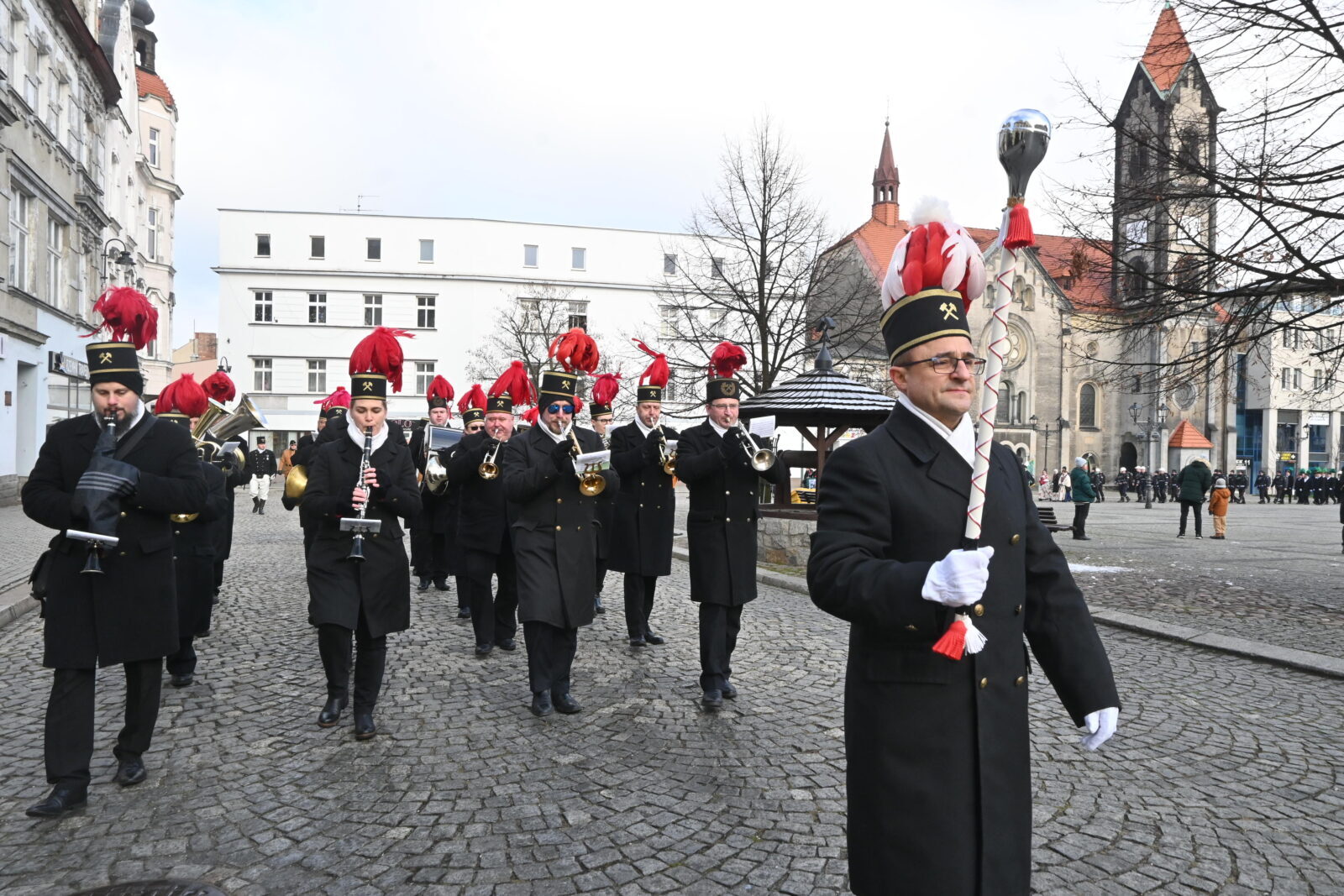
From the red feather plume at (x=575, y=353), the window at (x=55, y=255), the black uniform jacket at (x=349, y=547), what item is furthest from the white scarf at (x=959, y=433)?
Result: the window at (x=55, y=255)

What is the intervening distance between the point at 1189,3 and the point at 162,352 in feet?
141

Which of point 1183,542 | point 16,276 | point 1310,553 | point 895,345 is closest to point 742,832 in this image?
point 895,345

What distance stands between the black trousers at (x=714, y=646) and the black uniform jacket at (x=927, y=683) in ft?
11.2

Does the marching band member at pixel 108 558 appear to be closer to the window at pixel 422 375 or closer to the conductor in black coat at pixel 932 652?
the conductor in black coat at pixel 932 652

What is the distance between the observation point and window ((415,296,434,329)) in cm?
5538

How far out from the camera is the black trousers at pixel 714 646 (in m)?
5.93

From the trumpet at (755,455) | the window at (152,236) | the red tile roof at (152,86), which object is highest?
the red tile roof at (152,86)

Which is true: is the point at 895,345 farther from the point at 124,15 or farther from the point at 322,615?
the point at 124,15

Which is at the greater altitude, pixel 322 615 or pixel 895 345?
pixel 895 345

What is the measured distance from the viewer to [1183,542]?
62.8ft

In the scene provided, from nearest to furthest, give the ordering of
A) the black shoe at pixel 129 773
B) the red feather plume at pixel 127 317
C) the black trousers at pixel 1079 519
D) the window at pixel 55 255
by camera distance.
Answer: the black shoe at pixel 129 773 → the red feather plume at pixel 127 317 → the black trousers at pixel 1079 519 → the window at pixel 55 255

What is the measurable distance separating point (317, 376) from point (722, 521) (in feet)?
172

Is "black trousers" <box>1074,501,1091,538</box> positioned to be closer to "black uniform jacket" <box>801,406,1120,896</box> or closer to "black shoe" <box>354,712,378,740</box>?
"black shoe" <box>354,712,378,740</box>

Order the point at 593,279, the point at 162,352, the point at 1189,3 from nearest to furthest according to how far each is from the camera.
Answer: the point at 1189,3
the point at 162,352
the point at 593,279
